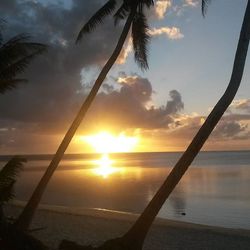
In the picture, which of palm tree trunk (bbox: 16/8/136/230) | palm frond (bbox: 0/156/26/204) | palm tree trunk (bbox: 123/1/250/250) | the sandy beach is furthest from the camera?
the sandy beach

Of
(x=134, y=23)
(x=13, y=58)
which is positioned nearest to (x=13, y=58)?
(x=13, y=58)

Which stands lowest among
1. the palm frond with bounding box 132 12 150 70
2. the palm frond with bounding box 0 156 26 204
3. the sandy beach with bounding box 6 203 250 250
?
the sandy beach with bounding box 6 203 250 250

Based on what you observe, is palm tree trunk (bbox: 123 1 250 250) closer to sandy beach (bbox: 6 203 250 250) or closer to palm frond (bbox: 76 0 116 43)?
sandy beach (bbox: 6 203 250 250)

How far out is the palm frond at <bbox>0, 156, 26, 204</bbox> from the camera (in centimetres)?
1004

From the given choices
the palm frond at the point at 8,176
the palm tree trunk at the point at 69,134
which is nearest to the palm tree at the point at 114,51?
the palm tree trunk at the point at 69,134

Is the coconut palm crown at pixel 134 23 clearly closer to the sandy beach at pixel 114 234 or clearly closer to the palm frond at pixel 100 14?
the palm frond at pixel 100 14

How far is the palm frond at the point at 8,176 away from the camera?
32.9 ft

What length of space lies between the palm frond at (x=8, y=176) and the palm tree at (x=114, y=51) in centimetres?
239

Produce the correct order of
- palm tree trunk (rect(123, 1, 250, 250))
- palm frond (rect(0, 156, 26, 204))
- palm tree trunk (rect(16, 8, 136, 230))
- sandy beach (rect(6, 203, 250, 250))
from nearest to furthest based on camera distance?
palm tree trunk (rect(123, 1, 250, 250)) → palm frond (rect(0, 156, 26, 204)) → palm tree trunk (rect(16, 8, 136, 230)) → sandy beach (rect(6, 203, 250, 250))

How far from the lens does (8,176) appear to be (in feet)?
33.1

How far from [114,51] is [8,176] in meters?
5.52

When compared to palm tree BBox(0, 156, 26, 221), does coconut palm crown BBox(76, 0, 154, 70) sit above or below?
above

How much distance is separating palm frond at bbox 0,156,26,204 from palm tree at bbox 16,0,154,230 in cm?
239

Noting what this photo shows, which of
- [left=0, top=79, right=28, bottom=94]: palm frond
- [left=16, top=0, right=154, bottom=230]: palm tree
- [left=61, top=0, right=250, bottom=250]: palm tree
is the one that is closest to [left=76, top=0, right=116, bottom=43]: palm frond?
[left=16, top=0, right=154, bottom=230]: palm tree
